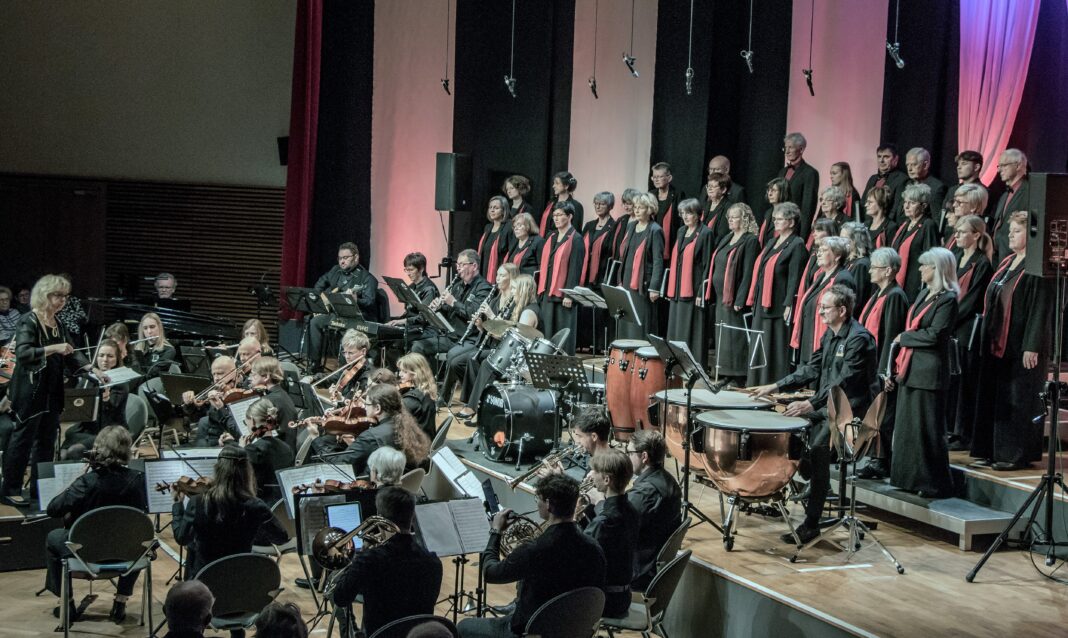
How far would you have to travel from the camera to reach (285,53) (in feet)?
45.4

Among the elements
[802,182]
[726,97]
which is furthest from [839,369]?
[726,97]

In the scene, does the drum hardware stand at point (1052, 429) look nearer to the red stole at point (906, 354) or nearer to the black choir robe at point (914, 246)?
the red stole at point (906, 354)

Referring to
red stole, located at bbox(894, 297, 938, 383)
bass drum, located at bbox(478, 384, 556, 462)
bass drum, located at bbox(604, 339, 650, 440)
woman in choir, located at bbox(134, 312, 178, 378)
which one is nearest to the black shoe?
bass drum, located at bbox(478, 384, 556, 462)

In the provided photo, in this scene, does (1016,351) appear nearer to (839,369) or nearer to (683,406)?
(839,369)

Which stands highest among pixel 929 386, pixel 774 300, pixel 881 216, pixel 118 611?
pixel 881 216

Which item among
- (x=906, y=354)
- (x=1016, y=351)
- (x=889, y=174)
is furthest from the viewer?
(x=889, y=174)

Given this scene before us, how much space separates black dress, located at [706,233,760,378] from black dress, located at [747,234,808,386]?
103mm

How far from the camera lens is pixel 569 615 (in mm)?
4102

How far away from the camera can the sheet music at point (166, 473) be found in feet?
18.1

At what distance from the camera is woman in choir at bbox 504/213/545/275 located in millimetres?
10203

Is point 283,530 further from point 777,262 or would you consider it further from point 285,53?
point 285,53

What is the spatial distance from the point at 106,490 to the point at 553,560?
2.65 m

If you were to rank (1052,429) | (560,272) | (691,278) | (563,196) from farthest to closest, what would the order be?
(563,196), (560,272), (691,278), (1052,429)

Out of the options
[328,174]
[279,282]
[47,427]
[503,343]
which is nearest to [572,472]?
[503,343]
